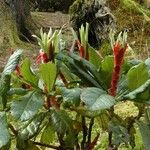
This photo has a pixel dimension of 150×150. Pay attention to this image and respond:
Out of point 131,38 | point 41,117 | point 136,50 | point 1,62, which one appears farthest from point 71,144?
point 1,62

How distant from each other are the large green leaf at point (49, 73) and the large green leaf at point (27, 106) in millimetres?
45

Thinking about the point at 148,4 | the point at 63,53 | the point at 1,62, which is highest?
the point at 63,53

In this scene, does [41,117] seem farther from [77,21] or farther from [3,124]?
[77,21]

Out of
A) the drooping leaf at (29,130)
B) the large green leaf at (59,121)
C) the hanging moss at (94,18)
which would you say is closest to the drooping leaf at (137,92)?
the large green leaf at (59,121)

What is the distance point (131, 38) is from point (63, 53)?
4.93 metres

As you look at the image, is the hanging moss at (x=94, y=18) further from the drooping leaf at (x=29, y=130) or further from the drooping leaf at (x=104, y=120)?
the drooping leaf at (x=29, y=130)

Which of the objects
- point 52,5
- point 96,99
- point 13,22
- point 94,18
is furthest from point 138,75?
point 52,5

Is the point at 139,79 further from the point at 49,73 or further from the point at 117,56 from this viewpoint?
the point at 49,73

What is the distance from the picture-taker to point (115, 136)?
61.0 inches

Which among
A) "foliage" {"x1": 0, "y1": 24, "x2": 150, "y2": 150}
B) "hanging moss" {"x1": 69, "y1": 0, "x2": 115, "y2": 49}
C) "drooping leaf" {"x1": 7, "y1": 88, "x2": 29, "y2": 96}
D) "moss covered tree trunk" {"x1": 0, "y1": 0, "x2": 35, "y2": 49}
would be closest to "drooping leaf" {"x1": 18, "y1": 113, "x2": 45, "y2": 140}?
"foliage" {"x1": 0, "y1": 24, "x2": 150, "y2": 150}

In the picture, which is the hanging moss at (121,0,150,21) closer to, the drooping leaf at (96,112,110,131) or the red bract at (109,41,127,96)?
the drooping leaf at (96,112,110,131)

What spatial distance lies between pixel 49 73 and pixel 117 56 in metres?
0.20

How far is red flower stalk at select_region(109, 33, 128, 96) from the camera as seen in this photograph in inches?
57.0

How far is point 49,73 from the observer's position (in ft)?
4.89
